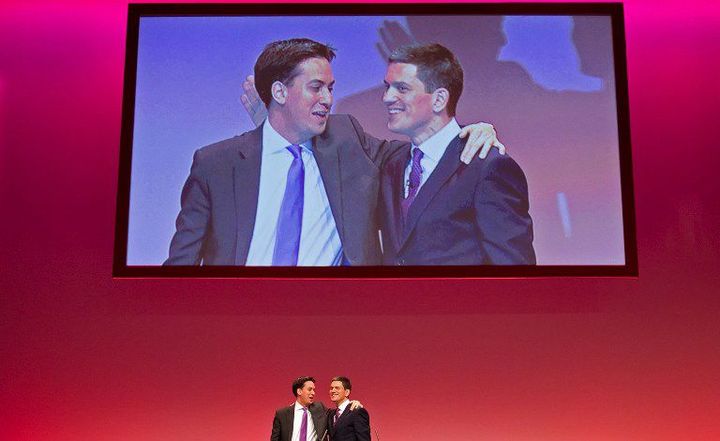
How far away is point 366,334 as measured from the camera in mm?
5543

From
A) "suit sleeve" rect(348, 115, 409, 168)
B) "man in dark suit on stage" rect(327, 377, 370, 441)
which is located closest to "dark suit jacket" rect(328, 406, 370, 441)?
"man in dark suit on stage" rect(327, 377, 370, 441)

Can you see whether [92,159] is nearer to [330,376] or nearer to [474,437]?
[330,376]

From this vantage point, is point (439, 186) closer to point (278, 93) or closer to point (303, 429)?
point (278, 93)

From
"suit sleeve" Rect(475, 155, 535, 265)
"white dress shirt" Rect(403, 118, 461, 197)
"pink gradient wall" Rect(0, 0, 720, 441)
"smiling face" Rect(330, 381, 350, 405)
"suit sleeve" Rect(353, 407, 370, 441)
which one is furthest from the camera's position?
"white dress shirt" Rect(403, 118, 461, 197)

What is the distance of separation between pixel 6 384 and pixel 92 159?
155 centimetres

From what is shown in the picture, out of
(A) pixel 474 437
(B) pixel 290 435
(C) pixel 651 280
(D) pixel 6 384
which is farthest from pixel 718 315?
(D) pixel 6 384

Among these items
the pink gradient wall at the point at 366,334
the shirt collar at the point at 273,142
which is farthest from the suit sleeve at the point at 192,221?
the shirt collar at the point at 273,142

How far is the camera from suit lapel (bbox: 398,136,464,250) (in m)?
5.61

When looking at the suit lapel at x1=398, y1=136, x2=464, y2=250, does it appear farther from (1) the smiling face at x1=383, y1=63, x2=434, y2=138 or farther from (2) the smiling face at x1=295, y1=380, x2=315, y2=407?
(2) the smiling face at x1=295, y1=380, x2=315, y2=407

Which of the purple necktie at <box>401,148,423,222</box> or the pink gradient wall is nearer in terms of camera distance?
the pink gradient wall

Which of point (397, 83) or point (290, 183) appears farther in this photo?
point (397, 83)

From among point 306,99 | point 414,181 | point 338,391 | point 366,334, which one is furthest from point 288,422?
point 306,99

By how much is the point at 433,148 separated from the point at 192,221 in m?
1.66

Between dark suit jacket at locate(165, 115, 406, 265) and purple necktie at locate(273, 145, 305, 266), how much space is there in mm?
159
